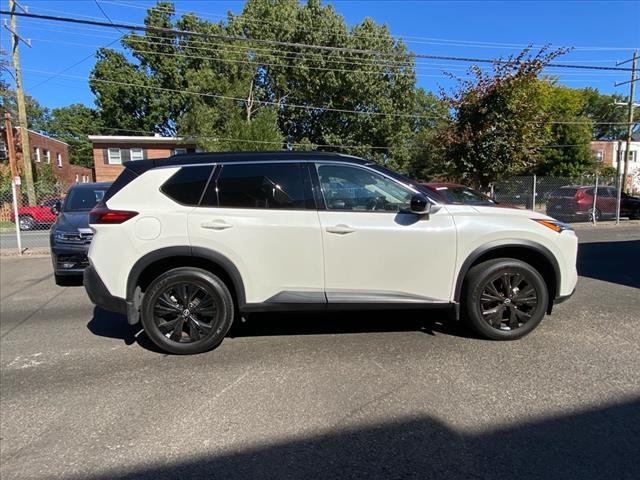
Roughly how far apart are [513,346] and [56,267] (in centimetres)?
730

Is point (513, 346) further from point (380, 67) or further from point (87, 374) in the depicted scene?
point (380, 67)

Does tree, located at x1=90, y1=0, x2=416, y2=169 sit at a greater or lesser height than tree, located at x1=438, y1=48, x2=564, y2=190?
greater

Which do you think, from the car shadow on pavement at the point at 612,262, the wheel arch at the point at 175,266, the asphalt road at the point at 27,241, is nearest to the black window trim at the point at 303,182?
the wheel arch at the point at 175,266

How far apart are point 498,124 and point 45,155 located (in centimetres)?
3589

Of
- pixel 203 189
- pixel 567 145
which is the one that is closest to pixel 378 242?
pixel 203 189

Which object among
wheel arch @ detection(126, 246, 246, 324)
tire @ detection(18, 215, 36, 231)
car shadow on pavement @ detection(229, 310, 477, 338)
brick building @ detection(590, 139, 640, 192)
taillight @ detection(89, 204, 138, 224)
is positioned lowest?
car shadow on pavement @ detection(229, 310, 477, 338)

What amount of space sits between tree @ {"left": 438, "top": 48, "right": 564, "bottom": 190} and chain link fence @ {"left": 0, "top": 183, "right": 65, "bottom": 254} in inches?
494

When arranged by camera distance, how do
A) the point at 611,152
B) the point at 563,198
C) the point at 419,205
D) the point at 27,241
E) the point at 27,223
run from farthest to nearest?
1. the point at 611,152
2. the point at 27,223
3. the point at 563,198
4. the point at 27,241
5. the point at 419,205

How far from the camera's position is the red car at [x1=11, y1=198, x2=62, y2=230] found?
18219 mm

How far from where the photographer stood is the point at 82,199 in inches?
354

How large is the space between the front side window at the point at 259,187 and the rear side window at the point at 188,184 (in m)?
0.11

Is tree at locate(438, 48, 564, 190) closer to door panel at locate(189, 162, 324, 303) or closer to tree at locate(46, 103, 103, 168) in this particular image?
door panel at locate(189, 162, 324, 303)

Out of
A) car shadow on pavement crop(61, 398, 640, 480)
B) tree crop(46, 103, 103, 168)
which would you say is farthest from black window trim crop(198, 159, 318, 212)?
tree crop(46, 103, 103, 168)

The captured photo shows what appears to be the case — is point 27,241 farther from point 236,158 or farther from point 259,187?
point 259,187
